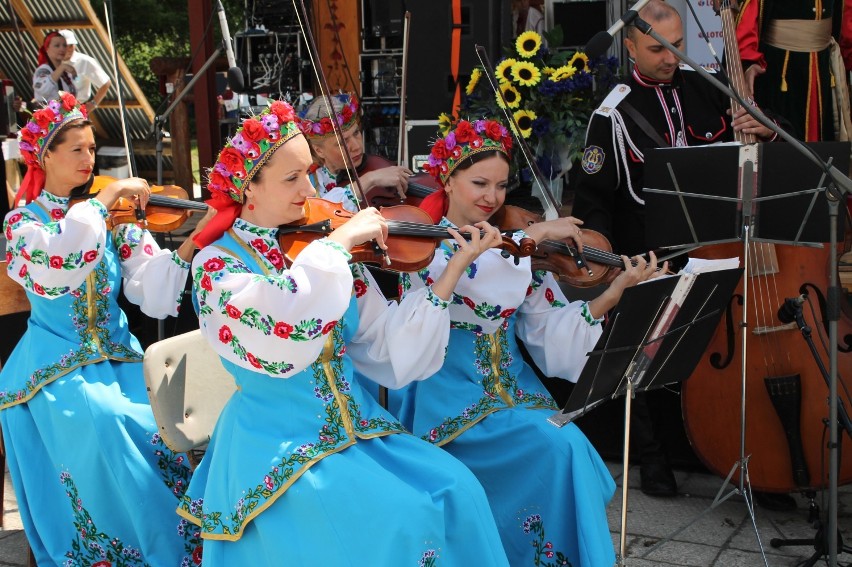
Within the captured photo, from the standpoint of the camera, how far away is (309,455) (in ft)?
7.81

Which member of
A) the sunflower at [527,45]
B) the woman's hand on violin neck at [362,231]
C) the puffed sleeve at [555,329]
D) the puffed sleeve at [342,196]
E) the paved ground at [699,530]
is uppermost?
the sunflower at [527,45]

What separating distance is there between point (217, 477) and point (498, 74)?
8.56ft

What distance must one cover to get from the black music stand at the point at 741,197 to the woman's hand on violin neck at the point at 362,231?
101 centimetres

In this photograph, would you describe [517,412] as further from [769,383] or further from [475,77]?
[475,77]

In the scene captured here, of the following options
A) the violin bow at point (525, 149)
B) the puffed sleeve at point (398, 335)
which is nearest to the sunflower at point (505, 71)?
the violin bow at point (525, 149)

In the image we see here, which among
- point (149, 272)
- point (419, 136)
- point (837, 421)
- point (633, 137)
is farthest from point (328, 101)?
point (419, 136)

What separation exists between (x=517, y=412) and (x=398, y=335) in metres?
0.48

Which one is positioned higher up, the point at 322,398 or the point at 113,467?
the point at 322,398

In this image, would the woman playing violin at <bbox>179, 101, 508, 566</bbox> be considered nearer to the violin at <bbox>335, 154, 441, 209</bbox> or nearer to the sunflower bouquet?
the violin at <bbox>335, 154, 441, 209</bbox>

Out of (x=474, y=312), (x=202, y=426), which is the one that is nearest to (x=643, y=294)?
(x=474, y=312)

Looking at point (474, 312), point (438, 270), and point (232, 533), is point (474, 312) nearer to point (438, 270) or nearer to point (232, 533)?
point (438, 270)

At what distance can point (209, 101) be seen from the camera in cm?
844

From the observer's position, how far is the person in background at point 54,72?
27.1 feet

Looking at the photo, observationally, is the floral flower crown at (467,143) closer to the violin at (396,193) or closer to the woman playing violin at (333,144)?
the violin at (396,193)
